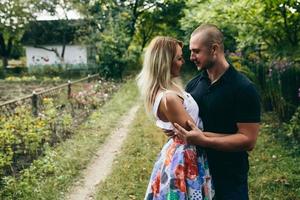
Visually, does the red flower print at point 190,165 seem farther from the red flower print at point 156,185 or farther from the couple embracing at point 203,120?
the red flower print at point 156,185

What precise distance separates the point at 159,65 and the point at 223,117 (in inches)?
23.0

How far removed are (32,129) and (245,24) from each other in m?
6.96

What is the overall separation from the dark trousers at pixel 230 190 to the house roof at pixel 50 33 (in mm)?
31666

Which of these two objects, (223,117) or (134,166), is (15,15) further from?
(223,117)

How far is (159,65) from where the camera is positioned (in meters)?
2.73

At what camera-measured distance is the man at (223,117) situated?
8.45 ft

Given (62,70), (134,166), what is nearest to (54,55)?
(62,70)

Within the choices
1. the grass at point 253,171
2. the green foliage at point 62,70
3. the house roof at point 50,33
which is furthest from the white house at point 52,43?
the grass at point 253,171

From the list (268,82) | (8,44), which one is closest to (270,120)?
(268,82)

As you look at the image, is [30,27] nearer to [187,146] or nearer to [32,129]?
[32,129]

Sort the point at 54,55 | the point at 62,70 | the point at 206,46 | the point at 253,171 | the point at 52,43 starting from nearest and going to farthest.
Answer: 1. the point at 206,46
2. the point at 253,171
3. the point at 62,70
4. the point at 52,43
5. the point at 54,55

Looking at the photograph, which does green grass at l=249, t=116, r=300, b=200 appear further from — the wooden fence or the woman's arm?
the wooden fence

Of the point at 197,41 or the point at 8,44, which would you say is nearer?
the point at 197,41

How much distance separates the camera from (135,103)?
16125mm
